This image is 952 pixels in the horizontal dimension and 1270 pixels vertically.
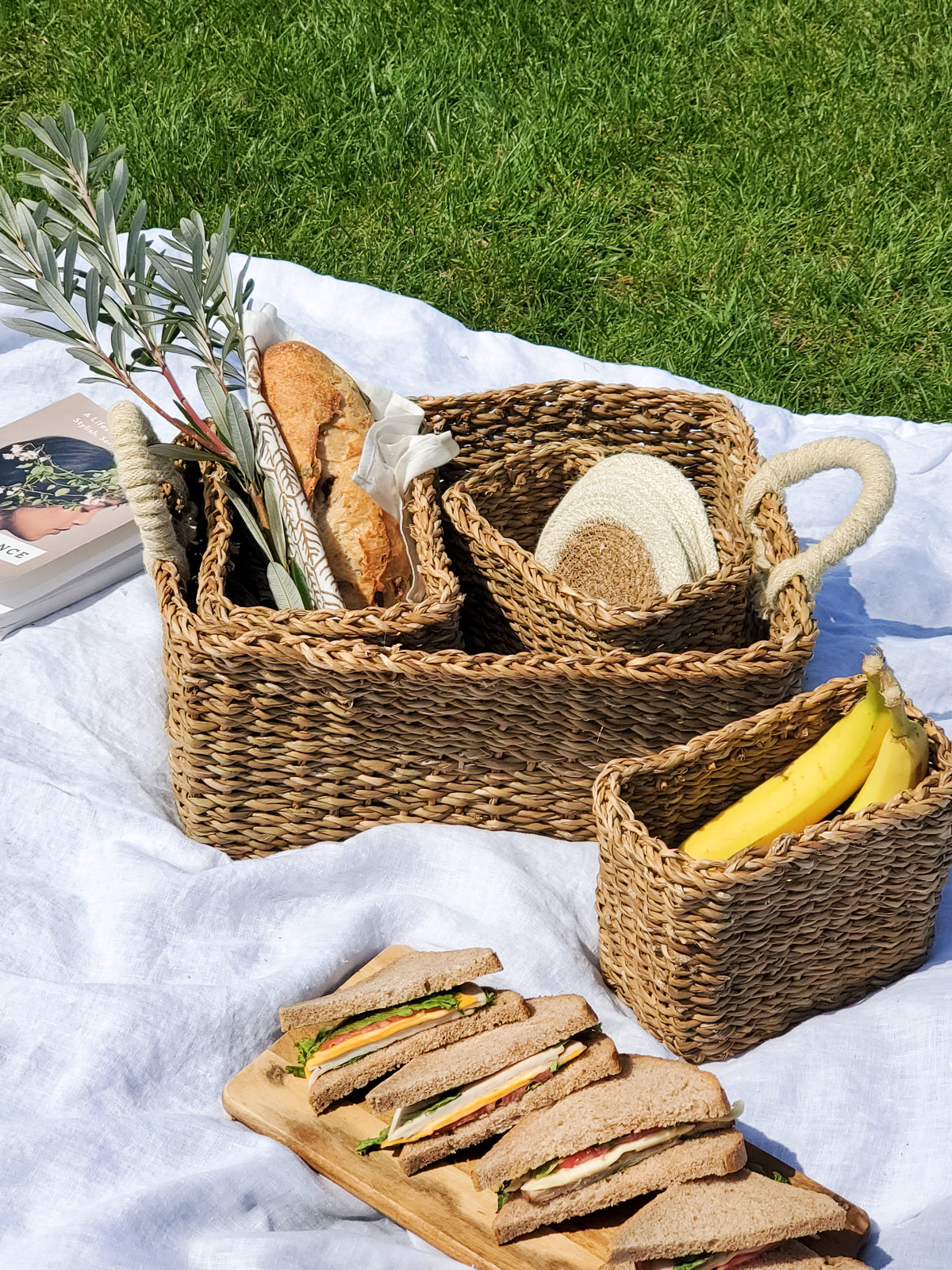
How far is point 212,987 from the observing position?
1768 millimetres

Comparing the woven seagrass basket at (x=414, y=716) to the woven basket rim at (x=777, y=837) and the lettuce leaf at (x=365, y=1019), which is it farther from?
the lettuce leaf at (x=365, y=1019)

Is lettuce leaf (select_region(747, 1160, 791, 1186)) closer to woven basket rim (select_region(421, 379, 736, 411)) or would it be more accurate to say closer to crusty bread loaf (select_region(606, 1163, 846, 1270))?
crusty bread loaf (select_region(606, 1163, 846, 1270))

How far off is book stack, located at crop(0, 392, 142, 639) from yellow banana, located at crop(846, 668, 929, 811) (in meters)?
1.47

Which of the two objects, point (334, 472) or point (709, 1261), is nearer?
point (709, 1261)

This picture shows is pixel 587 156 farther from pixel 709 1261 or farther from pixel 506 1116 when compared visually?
pixel 709 1261

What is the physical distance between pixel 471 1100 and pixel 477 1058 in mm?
50

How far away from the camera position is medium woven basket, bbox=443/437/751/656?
192 cm

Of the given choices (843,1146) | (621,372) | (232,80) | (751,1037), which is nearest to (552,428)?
(621,372)

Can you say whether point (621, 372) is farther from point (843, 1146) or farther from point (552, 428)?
point (843, 1146)

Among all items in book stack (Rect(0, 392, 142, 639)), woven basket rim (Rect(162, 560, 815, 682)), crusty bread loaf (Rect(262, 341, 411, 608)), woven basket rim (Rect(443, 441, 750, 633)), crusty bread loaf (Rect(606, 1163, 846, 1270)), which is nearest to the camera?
crusty bread loaf (Rect(606, 1163, 846, 1270))

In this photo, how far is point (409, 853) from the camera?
1974 millimetres

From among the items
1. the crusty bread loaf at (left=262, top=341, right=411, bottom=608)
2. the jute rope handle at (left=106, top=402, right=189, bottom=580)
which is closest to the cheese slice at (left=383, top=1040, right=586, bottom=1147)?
the crusty bread loaf at (left=262, top=341, right=411, bottom=608)

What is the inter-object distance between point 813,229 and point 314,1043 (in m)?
2.92

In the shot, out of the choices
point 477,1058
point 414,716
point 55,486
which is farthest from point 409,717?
point 55,486
